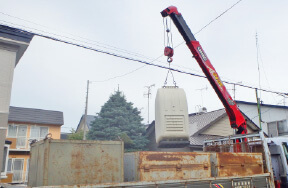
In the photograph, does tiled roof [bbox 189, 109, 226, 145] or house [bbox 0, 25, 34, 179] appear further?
tiled roof [bbox 189, 109, 226, 145]

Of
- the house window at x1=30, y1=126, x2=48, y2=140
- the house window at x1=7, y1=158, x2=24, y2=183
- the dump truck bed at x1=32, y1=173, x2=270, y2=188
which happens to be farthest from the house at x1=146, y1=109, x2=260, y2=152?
the house window at x1=7, y1=158, x2=24, y2=183

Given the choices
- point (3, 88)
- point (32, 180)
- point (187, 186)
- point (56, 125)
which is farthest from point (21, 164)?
point (187, 186)

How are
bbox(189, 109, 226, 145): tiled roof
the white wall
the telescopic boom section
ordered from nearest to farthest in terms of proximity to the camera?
the telescopic boom section, bbox(189, 109, 226, 145): tiled roof, the white wall

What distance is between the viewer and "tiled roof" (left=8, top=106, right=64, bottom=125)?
2600 cm

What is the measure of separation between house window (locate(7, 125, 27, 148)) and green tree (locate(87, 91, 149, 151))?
723cm

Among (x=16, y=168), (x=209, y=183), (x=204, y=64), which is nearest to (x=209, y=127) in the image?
(x=204, y=64)

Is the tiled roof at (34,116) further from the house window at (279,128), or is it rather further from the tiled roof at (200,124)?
the house window at (279,128)

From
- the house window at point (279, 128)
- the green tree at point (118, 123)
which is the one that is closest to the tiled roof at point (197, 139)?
the house window at point (279, 128)

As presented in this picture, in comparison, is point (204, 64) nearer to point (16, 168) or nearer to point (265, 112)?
point (16, 168)

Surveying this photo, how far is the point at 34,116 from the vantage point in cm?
2703

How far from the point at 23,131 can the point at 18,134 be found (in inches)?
22.4

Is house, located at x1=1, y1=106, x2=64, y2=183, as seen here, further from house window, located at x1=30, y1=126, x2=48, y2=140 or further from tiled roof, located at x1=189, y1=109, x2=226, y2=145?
tiled roof, located at x1=189, y1=109, x2=226, y2=145

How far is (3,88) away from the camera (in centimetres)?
Result: 1034

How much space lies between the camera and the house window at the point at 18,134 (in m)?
25.4
